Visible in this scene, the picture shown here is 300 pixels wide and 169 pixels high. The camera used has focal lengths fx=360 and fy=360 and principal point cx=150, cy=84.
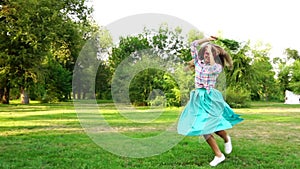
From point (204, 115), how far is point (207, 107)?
0.46 feet

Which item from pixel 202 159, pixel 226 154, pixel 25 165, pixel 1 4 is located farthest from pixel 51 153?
pixel 1 4

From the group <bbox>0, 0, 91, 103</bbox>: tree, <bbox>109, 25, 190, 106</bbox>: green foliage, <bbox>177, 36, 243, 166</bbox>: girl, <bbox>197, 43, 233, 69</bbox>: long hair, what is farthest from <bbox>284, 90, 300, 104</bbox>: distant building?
<bbox>177, 36, 243, 166</bbox>: girl

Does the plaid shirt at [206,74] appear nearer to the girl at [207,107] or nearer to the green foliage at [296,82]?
the girl at [207,107]

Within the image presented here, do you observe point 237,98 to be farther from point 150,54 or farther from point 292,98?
point 292,98

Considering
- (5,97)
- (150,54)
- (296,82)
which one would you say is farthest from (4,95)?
(296,82)

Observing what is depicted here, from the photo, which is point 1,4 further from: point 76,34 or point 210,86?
point 210,86

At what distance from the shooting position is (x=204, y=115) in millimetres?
5418

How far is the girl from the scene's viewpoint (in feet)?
17.6

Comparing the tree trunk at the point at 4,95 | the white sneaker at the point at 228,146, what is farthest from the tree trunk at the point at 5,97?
the white sneaker at the point at 228,146

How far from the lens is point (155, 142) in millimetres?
7324

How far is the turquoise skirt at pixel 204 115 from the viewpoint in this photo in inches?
210

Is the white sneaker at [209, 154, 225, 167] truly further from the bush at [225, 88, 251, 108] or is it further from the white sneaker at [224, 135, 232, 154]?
the bush at [225, 88, 251, 108]

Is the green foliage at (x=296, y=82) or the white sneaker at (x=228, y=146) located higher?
the green foliage at (x=296, y=82)

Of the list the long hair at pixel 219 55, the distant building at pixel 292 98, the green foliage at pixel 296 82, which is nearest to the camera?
the long hair at pixel 219 55
